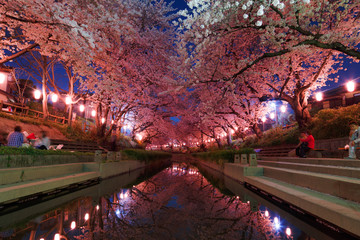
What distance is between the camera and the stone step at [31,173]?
5133 mm

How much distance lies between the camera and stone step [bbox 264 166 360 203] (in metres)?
3.85

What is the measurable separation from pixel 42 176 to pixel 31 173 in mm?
517

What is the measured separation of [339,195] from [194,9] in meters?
9.45

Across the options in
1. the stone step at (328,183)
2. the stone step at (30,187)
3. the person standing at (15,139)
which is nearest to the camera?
the stone step at (328,183)

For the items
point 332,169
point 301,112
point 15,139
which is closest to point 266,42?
point 332,169

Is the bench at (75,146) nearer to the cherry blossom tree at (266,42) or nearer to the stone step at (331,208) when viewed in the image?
the cherry blossom tree at (266,42)

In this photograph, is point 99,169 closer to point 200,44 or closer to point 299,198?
point 200,44

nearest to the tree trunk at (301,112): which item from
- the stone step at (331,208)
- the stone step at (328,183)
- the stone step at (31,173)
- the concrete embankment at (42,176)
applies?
the stone step at (328,183)

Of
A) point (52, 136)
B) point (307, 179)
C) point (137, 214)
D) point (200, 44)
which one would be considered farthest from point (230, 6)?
point (52, 136)

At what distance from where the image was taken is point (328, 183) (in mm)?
4582

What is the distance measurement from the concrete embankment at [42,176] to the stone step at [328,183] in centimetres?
749

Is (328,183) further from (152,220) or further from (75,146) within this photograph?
(75,146)

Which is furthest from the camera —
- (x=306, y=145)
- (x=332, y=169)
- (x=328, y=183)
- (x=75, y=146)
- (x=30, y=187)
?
(x=75, y=146)

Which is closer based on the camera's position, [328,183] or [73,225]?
[73,225]
